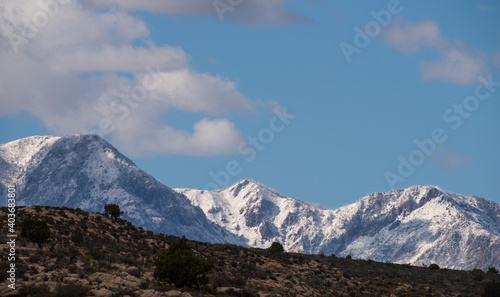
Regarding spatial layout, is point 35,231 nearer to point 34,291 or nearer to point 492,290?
point 34,291

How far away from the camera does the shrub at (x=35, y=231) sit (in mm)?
61531

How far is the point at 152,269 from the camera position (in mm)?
61281

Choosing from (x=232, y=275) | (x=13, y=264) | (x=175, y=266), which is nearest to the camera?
(x=13, y=264)

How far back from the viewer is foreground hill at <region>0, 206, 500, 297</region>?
5338 centimetres

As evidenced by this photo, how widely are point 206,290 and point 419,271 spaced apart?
143 feet

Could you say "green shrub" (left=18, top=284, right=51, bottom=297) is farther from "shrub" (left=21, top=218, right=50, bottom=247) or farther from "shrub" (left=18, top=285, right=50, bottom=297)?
"shrub" (left=21, top=218, right=50, bottom=247)

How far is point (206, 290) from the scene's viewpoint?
57.6 metres

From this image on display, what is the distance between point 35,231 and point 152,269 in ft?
37.3

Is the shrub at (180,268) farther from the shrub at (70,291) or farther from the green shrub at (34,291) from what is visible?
the green shrub at (34,291)

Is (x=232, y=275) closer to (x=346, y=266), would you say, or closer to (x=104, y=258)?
(x=104, y=258)

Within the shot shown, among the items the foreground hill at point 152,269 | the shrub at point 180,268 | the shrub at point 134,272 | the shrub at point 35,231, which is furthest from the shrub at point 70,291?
the shrub at point 35,231

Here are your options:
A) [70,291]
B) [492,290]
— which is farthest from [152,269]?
[492,290]

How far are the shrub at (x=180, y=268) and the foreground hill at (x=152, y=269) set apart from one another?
32.3 inches

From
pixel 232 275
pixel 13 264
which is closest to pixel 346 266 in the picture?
pixel 232 275
